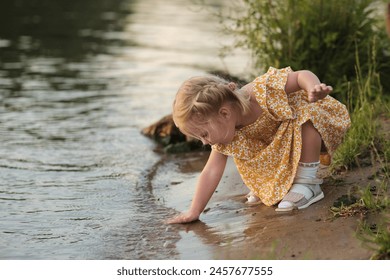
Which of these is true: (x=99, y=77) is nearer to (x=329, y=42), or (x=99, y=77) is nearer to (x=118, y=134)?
(x=118, y=134)

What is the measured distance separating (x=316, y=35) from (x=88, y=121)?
2503 millimetres

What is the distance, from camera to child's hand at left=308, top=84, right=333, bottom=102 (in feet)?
14.0

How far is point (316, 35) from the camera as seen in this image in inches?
272

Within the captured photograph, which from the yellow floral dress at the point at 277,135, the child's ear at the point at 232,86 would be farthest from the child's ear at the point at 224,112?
the yellow floral dress at the point at 277,135

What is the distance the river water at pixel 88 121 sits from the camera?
15.1 ft

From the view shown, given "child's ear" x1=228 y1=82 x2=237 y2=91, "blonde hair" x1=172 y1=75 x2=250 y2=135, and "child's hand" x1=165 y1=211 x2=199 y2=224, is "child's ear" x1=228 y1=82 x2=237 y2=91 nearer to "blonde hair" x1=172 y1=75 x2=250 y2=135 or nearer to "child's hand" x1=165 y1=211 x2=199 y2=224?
"blonde hair" x1=172 y1=75 x2=250 y2=135

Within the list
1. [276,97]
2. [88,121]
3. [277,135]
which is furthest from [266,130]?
[88,121]

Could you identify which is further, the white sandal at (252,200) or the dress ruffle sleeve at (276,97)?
the white sandal at (252,200)

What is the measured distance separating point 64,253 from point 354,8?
153 inches

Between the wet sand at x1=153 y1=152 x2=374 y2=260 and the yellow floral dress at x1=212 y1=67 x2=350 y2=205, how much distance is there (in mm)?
187

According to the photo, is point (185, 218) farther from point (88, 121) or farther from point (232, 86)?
point (88, 121)

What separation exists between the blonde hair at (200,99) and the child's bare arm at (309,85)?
36 cm

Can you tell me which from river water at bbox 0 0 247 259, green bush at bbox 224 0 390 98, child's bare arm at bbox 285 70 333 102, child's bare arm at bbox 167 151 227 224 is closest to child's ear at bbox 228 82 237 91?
child's bare arm at bbox 285 70 333 102

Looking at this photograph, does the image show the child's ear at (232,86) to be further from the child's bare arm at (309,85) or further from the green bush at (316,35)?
the green bush at (316,35)
